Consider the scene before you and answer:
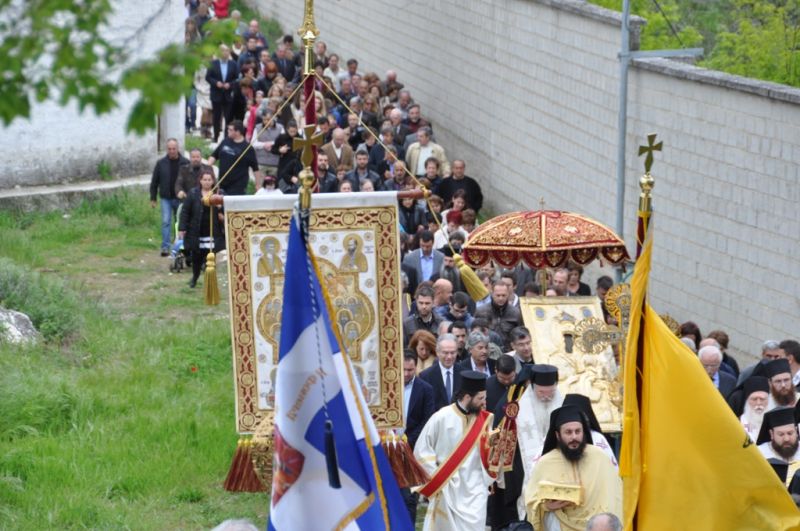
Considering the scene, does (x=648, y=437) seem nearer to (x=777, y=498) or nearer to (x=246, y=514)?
(x=777, y=498)

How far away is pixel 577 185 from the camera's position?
20891 millimetres

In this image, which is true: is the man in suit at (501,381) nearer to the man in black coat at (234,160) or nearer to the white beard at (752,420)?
the white beard at (752,420)

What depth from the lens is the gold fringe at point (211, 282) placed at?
1235 centimetres

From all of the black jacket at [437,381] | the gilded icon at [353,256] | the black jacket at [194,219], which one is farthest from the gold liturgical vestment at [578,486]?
the black jacket at [194,219]

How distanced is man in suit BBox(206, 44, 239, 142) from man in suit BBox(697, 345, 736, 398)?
48.4 feet

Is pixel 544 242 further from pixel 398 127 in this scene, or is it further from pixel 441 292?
pixel 398 127

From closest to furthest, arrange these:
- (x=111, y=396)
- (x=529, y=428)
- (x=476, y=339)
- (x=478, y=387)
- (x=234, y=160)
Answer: (x=478, y=387), (x=529, y=428), (x=476, y=339), (x=111, y=396), (x=234, y=160)

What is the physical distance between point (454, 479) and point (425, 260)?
20.4 feet

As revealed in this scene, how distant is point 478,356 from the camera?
13664 mm

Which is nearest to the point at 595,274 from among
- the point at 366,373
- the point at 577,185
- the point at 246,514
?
the point at 577,185

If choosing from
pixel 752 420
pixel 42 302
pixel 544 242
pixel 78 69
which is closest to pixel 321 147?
pixel 42 302

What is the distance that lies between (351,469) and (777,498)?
8.00 ft

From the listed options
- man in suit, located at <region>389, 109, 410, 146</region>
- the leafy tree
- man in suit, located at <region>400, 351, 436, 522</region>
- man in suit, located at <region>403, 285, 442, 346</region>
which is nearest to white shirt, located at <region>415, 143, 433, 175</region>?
man in suit, located at <region>389, 109, 410, 146</region>

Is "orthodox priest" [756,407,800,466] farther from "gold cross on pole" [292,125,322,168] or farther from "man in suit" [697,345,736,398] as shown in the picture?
"gold cross on pole" [292,125,322,168]
